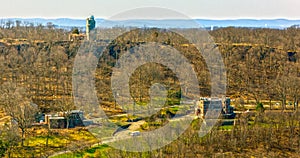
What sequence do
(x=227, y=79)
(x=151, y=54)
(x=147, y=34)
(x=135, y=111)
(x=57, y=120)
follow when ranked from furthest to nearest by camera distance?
(x=147, y=34)
(x=151, y=54)
(x=227, y=79)
(x=135, y=111)
(x=57, y=120)

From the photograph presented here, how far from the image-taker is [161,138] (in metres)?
19.3

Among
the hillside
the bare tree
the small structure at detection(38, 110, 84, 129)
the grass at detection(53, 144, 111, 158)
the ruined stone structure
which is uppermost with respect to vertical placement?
the ruined stone structure

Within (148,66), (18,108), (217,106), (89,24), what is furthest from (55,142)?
(89,24)

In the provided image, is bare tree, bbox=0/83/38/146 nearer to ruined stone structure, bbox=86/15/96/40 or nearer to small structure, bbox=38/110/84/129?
small structure, bbox=38/110/84/129

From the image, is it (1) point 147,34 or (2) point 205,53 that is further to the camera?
(1) point 147,34

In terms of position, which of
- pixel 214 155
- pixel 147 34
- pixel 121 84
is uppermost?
pixel 147 34

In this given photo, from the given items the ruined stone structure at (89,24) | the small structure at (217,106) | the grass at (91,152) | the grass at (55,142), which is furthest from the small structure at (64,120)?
the ruined stone structure at (89,24)

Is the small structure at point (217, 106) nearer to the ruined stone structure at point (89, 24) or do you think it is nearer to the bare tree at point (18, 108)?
the bare tree at point (18, 108)

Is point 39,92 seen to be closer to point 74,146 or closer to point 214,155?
point 74,146

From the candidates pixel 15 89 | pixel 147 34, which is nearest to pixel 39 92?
pixel 15 89

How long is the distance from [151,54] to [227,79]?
7402mm

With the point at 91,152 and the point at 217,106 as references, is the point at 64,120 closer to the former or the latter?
the point at 91,152

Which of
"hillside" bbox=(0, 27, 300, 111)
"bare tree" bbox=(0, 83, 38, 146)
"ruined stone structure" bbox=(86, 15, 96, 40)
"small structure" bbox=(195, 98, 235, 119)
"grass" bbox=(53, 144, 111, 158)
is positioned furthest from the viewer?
"ruined stone structure" bbox=(86, 15, 96, 40)

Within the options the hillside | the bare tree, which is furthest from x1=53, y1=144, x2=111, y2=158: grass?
the hillside
